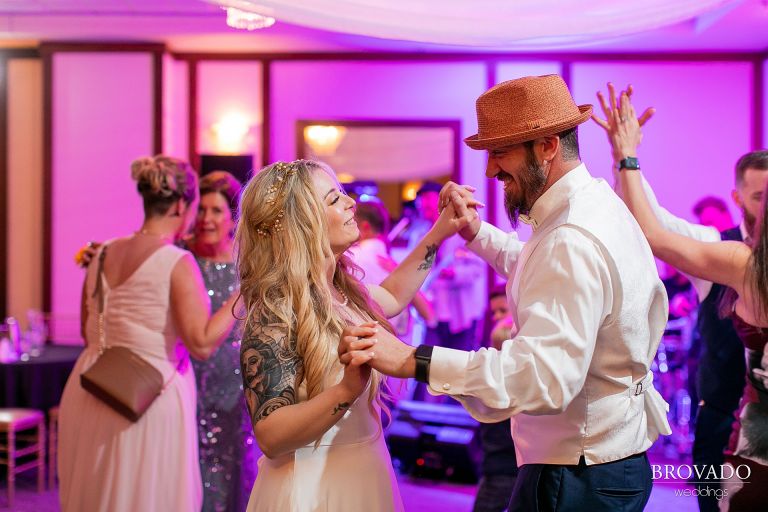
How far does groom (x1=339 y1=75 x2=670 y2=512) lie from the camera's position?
163 cm

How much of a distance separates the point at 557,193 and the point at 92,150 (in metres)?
5.94

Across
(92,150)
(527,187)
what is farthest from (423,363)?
(92,150)

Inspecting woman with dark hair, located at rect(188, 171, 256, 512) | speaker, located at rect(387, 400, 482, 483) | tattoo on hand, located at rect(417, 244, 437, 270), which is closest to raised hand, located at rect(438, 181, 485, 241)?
tattoo on hand, located at rect(417, 244, 437, 270)

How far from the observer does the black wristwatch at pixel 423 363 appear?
5.42 feet

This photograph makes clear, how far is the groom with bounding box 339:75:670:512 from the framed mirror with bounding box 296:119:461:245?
523 cm

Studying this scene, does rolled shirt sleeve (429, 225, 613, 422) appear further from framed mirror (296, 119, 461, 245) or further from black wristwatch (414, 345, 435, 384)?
framed mirror (296, 119, 461, 245)

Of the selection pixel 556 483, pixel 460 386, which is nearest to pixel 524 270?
pixel 460 386

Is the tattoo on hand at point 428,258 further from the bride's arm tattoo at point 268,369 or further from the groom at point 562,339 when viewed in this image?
the bride's arm tattoo at point 268,369

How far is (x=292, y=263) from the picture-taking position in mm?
1874

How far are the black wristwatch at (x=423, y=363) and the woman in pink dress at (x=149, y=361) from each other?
3.94 feet

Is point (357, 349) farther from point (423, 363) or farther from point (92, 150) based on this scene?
point (92, 150)

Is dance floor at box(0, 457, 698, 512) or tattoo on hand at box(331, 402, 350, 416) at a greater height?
tattoo on hand at box(331, 402, 350, 416)

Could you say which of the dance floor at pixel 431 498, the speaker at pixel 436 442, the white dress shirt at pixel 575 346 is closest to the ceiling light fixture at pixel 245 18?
the white dress shirt at pixel 575 346

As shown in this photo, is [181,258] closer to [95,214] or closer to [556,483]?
[556,483]
